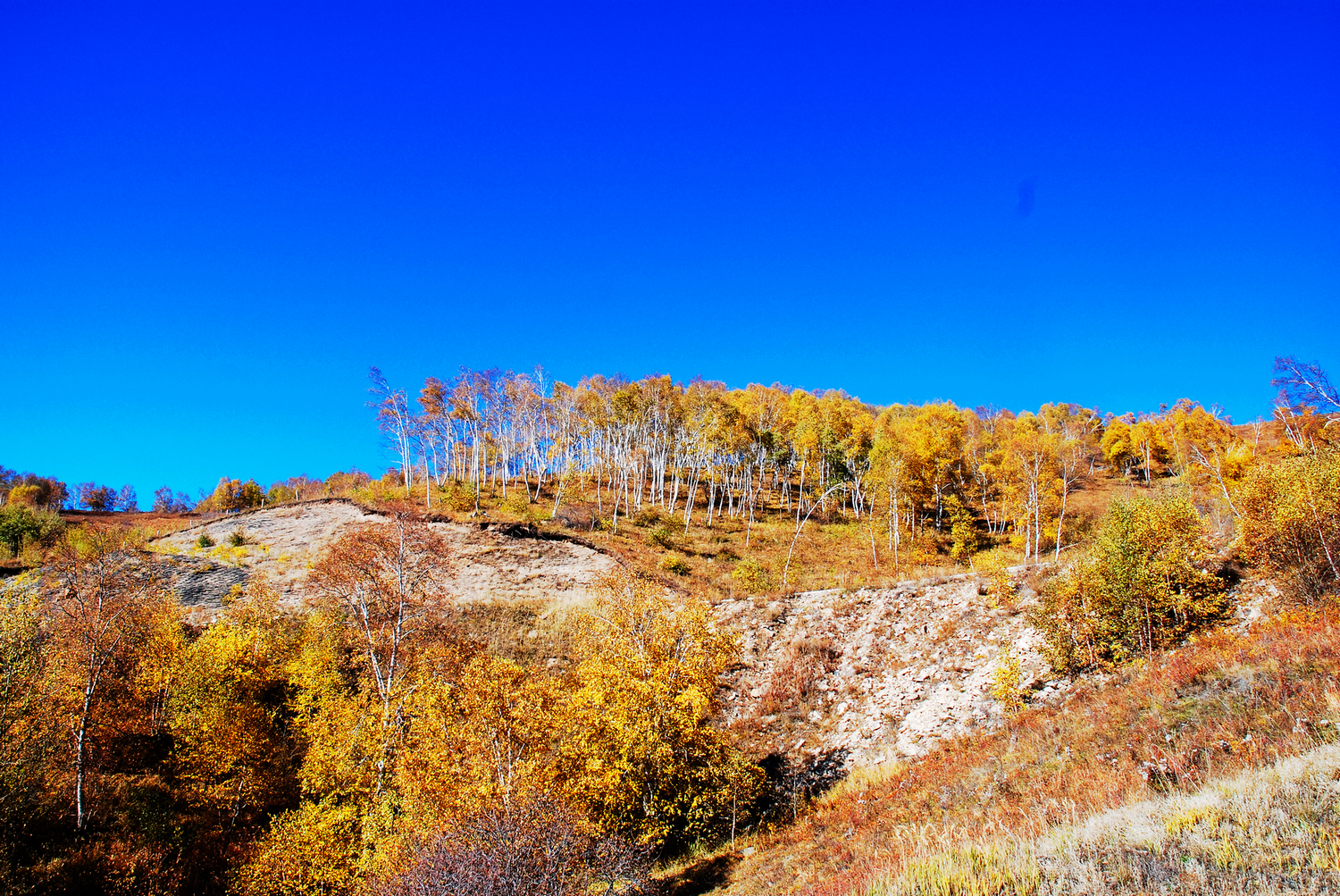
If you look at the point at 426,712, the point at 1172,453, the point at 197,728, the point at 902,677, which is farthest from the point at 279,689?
the point at 1172,453

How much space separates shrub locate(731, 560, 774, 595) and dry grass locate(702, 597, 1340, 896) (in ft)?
69.6

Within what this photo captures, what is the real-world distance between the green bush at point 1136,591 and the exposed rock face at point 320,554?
91.7ft

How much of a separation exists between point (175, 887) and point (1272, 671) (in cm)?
3225

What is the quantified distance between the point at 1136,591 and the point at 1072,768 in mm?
10007

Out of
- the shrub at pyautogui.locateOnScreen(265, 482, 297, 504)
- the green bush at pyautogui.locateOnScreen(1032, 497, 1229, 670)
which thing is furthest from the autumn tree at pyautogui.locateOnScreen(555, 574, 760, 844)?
the shrub at pyautogui.locateOnScreen(265, 482, 297, 504)

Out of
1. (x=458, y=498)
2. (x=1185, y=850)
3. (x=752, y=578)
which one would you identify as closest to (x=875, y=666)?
(x=752, y=578)

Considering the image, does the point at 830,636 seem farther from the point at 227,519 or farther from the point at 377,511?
the point at 227,519

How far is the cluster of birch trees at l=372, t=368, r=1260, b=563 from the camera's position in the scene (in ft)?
188

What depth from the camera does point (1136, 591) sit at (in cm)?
2069

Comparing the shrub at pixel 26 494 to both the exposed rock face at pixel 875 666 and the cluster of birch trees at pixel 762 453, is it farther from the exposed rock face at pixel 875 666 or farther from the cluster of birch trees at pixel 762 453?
the exposed rock face at pixel 875 666

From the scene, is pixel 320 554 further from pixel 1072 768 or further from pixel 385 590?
pixel 1072 768

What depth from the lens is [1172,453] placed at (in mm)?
77625

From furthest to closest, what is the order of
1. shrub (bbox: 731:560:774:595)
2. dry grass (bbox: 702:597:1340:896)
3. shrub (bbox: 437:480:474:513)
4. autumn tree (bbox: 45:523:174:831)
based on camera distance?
shrub (bbox: 437:480:474:513) < shrub (bbox: 731:560:774:595) < autumn tree (bbox: 45:523:174:831) < dry grass (bbox: 702:597:1340:896)

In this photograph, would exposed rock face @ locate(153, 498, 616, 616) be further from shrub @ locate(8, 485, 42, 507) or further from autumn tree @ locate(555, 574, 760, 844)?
shrub @ locate(8, 485, 42, 507)
